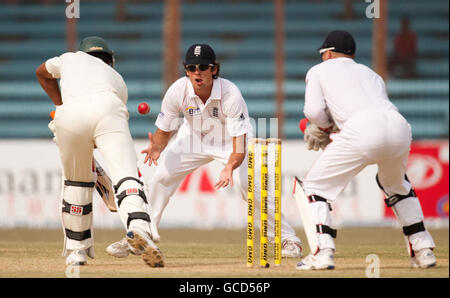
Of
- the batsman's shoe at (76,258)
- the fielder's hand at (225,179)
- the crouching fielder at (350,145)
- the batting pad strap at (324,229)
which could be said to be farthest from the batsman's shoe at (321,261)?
the batsman's shoe at (76,258)

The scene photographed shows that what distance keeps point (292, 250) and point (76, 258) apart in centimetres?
187

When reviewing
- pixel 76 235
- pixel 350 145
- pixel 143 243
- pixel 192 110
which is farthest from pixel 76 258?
pixel 350 145

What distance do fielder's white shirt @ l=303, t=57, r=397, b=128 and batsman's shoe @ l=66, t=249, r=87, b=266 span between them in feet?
6.50

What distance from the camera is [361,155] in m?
5.93

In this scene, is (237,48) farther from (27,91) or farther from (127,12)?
(27,91)

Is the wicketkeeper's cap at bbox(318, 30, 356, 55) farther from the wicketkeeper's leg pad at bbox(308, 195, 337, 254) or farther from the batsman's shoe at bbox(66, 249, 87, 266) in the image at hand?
the batsman's shoe at bbox(66, 249, 87, 266)

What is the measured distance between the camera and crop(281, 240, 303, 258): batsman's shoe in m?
7.16

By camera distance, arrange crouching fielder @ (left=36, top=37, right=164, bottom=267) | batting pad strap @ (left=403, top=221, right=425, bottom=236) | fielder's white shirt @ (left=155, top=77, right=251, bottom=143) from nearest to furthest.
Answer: crouching fielder @ (left=36, top=37, right=164, bottom=267), batting pad strap @ (left=403, top=221, right=425, bottom=236), fielder's white shirt @ (left=155, top=77, right=251, bottom=143)

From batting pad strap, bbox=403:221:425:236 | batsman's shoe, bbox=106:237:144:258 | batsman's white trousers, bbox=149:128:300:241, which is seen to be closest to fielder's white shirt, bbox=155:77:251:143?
batsman's white trousers, bbox=149:128:300:241

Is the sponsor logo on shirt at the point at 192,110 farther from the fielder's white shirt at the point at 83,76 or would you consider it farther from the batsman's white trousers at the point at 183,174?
the fielder's white shirt at the point at 83,76

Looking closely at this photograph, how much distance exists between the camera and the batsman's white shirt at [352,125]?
5887 millimetres

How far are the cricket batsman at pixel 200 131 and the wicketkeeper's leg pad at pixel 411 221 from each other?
114 cm

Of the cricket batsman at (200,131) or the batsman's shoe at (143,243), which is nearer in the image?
the batsman's shoe at (143,243)

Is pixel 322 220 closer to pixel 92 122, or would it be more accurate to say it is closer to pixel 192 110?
pixel 92 122
